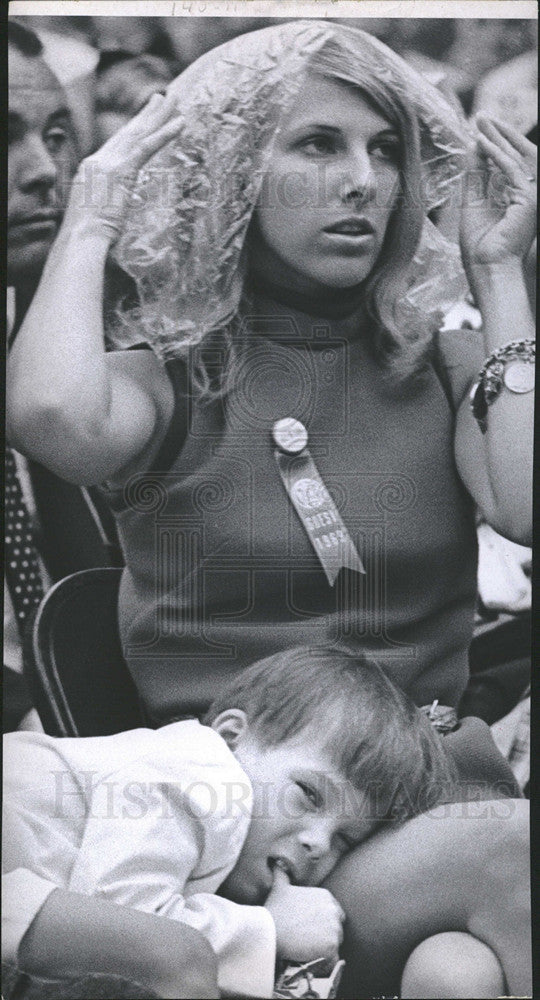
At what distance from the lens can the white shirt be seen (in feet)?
6.08

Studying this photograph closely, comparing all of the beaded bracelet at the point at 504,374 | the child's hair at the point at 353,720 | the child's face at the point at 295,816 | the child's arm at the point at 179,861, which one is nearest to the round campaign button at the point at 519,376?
the beaded bracelet at the point at 504,374

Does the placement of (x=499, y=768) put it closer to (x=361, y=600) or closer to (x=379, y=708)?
(x=379, y=708)

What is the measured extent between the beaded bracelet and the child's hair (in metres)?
0.49

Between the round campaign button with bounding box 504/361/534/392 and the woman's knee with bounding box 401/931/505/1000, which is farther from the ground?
the round campaign button with bounding box 504/361/534/392

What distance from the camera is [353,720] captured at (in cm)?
193

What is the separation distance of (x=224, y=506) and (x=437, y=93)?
81 cm

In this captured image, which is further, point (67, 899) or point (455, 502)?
point (455, 502)

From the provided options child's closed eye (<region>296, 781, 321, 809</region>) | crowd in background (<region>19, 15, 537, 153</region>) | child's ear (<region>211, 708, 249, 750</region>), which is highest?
crowd in background (<region>19, 15, 537, 153</region>)

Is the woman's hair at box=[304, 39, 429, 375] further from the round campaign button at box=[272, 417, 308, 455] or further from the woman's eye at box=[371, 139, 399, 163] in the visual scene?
the round campaign button at box=[272, 417, 308, 455]

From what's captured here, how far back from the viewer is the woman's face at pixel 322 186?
6.40 ft

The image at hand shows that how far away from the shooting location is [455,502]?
201 cm

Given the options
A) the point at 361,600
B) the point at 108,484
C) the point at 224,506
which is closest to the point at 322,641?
the point at 361,600

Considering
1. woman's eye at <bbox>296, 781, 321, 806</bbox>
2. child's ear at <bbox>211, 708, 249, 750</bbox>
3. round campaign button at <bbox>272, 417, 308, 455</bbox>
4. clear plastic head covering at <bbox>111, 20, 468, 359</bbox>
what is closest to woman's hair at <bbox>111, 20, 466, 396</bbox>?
clear plastic head covering at <bbox>111, 20, 468, 359</bbox>

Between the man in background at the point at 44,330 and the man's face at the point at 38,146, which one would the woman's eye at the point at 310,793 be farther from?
the man's face at the point at 38,146
